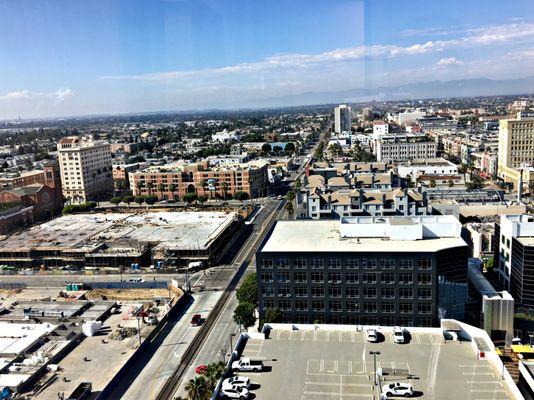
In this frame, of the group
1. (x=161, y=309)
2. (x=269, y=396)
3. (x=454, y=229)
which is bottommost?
(x=161, y=309)

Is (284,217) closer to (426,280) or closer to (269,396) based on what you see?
(426,280)

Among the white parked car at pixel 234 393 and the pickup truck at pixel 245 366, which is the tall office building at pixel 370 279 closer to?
the pickup truck at pixel 245 366

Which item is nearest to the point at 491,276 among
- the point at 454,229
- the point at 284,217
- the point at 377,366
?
the point at 454,229

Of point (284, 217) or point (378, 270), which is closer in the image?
point (378, 270)

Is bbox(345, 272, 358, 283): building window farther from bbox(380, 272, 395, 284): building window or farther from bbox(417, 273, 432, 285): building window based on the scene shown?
bbox(417, 273, 432, 285): building window

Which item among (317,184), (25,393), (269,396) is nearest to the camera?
(269,396)

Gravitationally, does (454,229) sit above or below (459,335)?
above

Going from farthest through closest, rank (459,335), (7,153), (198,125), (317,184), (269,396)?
(198,125)
(7,153)
(317,184)
(459,335)
(269,396)

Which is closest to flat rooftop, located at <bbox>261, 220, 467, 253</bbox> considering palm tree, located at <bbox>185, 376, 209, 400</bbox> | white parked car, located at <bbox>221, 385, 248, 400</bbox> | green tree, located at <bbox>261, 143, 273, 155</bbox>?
palm tree, located at <bbox>185, 376, 209, 400</bbox>
